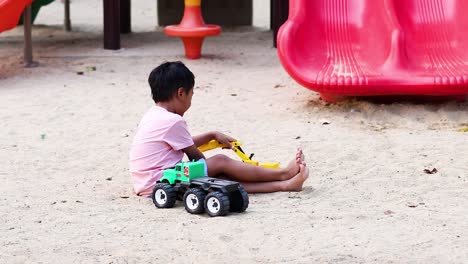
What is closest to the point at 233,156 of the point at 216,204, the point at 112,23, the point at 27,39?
the point at 216,204

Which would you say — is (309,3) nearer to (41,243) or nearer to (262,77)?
(262,77)

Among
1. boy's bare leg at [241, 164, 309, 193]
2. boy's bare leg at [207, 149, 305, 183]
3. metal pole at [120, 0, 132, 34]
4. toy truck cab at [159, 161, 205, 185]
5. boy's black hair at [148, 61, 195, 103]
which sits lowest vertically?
metal pole at [120, 0, 132, 34]

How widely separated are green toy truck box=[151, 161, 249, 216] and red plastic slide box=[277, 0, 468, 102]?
2.34 metres

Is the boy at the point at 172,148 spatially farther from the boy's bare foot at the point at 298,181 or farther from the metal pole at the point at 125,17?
the metal pole at the point at 125,17

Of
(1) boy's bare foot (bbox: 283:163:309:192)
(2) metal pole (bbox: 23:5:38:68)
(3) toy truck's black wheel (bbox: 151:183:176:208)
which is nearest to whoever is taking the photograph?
(3) toy truck's black wheel (bbox: 151:183:176:208)

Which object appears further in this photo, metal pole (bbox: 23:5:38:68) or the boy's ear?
metal pole (bbox: 23:5:38:68)

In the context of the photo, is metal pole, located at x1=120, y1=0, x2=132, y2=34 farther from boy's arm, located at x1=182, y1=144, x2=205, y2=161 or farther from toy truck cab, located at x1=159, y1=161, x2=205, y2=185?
toy truck cab, located at x1=159, y1=161, x2=205, y2=185

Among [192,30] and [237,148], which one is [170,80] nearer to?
[237,148]

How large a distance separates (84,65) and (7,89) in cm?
104

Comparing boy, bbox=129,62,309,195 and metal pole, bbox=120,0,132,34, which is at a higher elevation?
boy, bbox=129,62,309,195

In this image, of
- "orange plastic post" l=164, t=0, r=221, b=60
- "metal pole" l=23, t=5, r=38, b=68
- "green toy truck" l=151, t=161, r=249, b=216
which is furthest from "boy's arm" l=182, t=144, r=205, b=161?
"metal pole" l=23, t=5, r=38, b=68

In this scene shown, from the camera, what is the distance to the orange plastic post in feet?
27.3

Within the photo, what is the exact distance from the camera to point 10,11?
25.1 feet

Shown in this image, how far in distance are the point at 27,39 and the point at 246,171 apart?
4.22 meters
